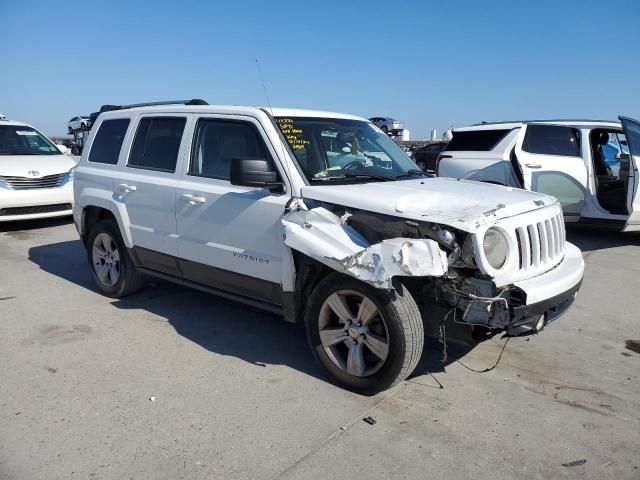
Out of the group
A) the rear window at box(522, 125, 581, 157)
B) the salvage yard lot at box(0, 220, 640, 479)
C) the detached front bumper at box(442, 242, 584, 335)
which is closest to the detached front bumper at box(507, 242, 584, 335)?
the detached front bumper at box(442, 242, 584, 335)

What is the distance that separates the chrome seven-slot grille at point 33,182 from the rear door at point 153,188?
4875 millimetres

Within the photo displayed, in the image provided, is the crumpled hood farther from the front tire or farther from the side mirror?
the front tire

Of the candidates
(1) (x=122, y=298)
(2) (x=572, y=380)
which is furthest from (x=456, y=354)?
(1) (x=122, y=298)

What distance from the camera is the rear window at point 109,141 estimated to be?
538 centimetres

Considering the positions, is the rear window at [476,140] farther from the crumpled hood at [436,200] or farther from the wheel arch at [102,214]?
the wheel arch at [102,214]

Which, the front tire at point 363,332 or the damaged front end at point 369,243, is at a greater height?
the damaged front end at point 369,243

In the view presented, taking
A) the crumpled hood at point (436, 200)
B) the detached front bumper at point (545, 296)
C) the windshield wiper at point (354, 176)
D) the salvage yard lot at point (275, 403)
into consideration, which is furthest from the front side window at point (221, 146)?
the detached front bumper at point (545, 296)

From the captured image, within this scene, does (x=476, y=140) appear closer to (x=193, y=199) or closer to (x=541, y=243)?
(x=541, y=243)

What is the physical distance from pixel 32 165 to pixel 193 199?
21.2 feet

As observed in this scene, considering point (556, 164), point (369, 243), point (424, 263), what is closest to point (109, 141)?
point (369, 243)

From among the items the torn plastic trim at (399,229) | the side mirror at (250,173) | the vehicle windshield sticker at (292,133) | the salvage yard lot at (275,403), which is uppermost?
the vehicle windshield sticker at (292,133)

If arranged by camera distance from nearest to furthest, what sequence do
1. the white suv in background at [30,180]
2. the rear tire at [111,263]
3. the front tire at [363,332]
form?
1. the front tire at [363,332]
2. the rear tire at [111,263]
3. the white suv in background at [30,180]

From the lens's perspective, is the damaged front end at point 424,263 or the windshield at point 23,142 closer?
the damaged front end at point 424,263

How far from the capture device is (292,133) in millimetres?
4148
